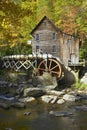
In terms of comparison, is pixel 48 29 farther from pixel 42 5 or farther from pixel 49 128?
pixel 49 128

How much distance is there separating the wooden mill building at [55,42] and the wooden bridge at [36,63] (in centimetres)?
292

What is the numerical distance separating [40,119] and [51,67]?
20959 millimetres

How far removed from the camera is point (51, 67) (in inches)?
1626

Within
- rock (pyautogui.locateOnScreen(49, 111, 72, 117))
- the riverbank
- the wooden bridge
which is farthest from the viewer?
the wooden bridge

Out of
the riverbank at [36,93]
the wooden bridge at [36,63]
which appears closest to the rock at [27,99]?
the riverbank at [36,93]

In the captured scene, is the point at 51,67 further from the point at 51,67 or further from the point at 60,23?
the point at 60,23

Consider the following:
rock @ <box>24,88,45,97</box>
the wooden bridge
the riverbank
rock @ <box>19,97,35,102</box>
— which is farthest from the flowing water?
the wooden bridge

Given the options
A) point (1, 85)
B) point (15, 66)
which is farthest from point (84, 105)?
point (15, 66)

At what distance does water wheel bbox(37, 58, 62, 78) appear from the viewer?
39.7m

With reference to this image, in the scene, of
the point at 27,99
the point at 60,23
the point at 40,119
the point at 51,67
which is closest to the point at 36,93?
the point at 27,99

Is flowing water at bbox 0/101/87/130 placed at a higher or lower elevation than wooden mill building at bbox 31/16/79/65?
lower

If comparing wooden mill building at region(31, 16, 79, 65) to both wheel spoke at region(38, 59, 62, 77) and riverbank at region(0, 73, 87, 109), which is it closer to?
wheel spoke at region(38, 59, 62, 77)

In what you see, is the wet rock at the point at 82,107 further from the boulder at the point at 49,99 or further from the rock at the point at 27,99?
the rock at the point at 27,99

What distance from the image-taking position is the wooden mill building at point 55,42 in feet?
142
